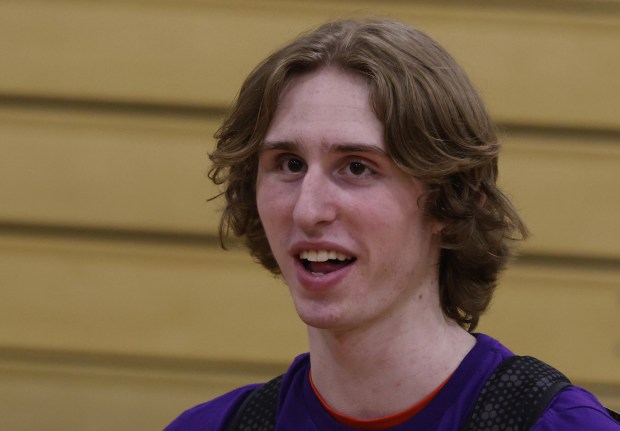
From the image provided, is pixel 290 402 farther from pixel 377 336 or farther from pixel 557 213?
pixel 557 213

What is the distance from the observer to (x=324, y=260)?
260cm

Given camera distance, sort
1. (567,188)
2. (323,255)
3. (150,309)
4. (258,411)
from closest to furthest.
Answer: (323,255) < (258,411) < (567,188) < (150,309)

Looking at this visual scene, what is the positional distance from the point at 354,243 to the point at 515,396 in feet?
1.34

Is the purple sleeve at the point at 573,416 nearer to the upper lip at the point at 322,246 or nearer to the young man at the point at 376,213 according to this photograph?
the young man at the point at 376,213

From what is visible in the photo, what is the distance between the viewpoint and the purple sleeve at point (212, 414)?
292cm

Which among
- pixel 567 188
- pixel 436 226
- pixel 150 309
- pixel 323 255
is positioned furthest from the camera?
pixel 150 309

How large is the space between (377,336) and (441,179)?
33 centimetres

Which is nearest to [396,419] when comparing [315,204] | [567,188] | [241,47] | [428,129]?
[315,204]

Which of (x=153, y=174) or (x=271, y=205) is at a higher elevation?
(x=271, y=205)

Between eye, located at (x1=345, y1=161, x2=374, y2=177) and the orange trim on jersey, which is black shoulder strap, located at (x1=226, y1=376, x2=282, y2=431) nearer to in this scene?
the orange trim on jersey

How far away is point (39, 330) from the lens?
14.4 ft

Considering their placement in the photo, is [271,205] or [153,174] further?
[153,174]

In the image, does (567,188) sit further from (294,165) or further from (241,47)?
(294,165)

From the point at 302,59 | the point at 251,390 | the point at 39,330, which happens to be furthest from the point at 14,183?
the point at 302,59
